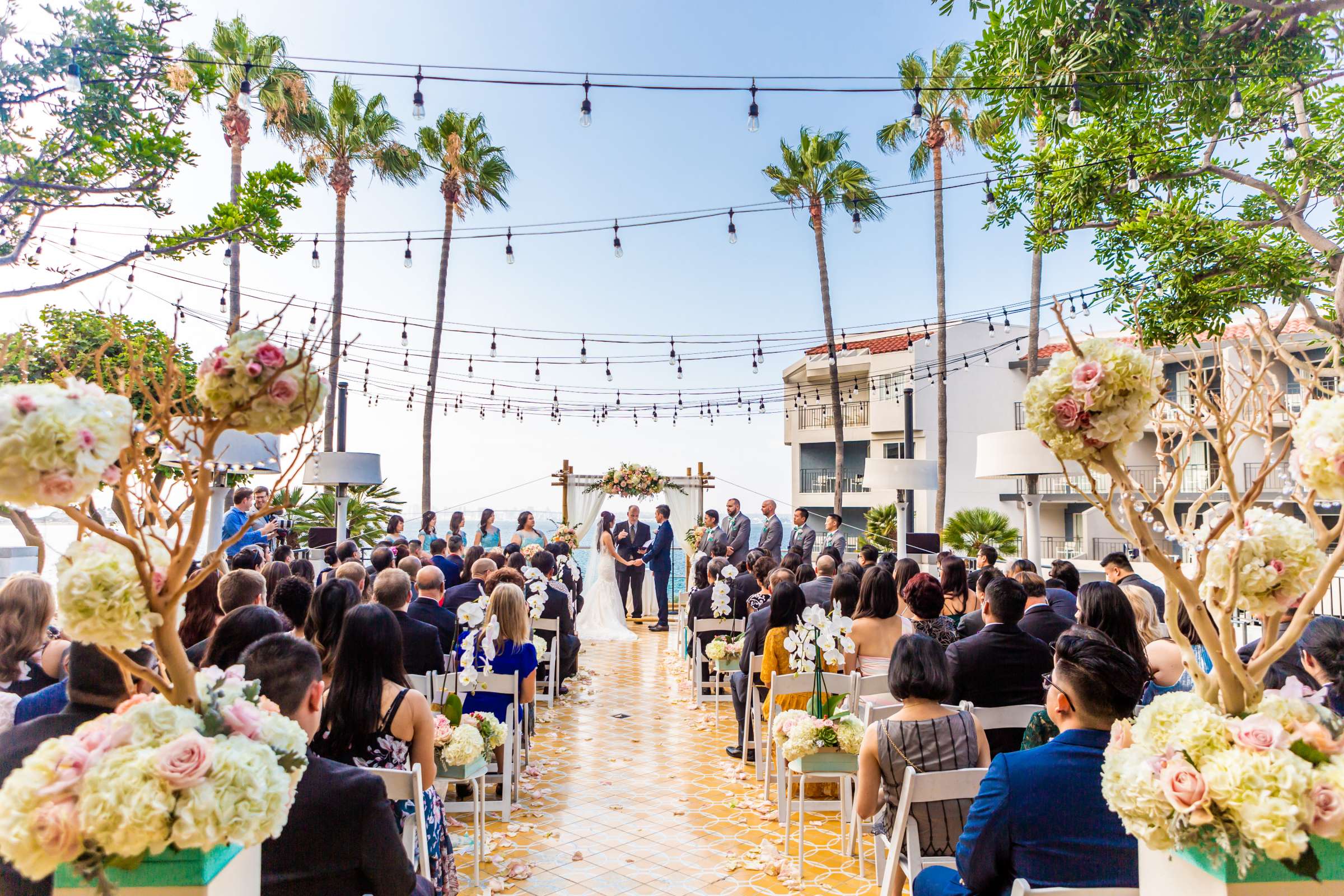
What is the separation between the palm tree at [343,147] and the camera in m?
16.4

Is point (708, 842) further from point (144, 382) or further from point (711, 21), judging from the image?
point (711, 21)

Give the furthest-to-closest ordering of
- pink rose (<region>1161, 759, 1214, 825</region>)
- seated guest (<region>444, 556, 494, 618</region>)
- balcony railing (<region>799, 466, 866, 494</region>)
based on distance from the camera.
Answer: balcony railing (<region>799, 466, 866, 494</region>)
seated guest (<region>444, 556, 494, 618</region>)
pink rose (<region>1161, 759, 1214, 825</region>)

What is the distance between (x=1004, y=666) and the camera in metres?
4.08

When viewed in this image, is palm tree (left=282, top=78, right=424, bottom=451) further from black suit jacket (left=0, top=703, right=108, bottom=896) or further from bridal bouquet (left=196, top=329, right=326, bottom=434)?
bridal bouquet (left=196, top=329, right=326, bottom=434)

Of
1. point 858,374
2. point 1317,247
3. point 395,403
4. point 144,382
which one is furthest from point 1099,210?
point 858,374

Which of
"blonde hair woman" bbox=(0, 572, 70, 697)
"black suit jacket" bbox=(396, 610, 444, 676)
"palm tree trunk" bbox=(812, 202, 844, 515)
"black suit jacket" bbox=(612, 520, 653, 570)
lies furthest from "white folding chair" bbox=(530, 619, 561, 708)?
"palm tree trunk" bbox=(812, 202, 844, 515)

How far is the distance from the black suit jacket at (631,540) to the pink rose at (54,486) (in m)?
12.2

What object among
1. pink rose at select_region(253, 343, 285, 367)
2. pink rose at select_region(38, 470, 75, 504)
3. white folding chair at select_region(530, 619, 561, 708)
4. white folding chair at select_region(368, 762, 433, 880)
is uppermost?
pink rose at select_region(253, 343, 285, 367)

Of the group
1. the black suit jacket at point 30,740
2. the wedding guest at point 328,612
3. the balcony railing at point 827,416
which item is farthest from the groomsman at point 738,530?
the balcony railing at point 827,416

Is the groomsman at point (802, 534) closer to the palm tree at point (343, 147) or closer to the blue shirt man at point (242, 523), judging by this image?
the blue shirt man at point (242, 523)

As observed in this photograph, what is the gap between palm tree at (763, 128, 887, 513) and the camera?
61.3 feet

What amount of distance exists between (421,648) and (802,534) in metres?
7.90

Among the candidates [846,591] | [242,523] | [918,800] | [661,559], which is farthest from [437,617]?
[661,559]

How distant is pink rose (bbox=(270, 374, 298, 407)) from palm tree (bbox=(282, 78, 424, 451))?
51.5 feet
